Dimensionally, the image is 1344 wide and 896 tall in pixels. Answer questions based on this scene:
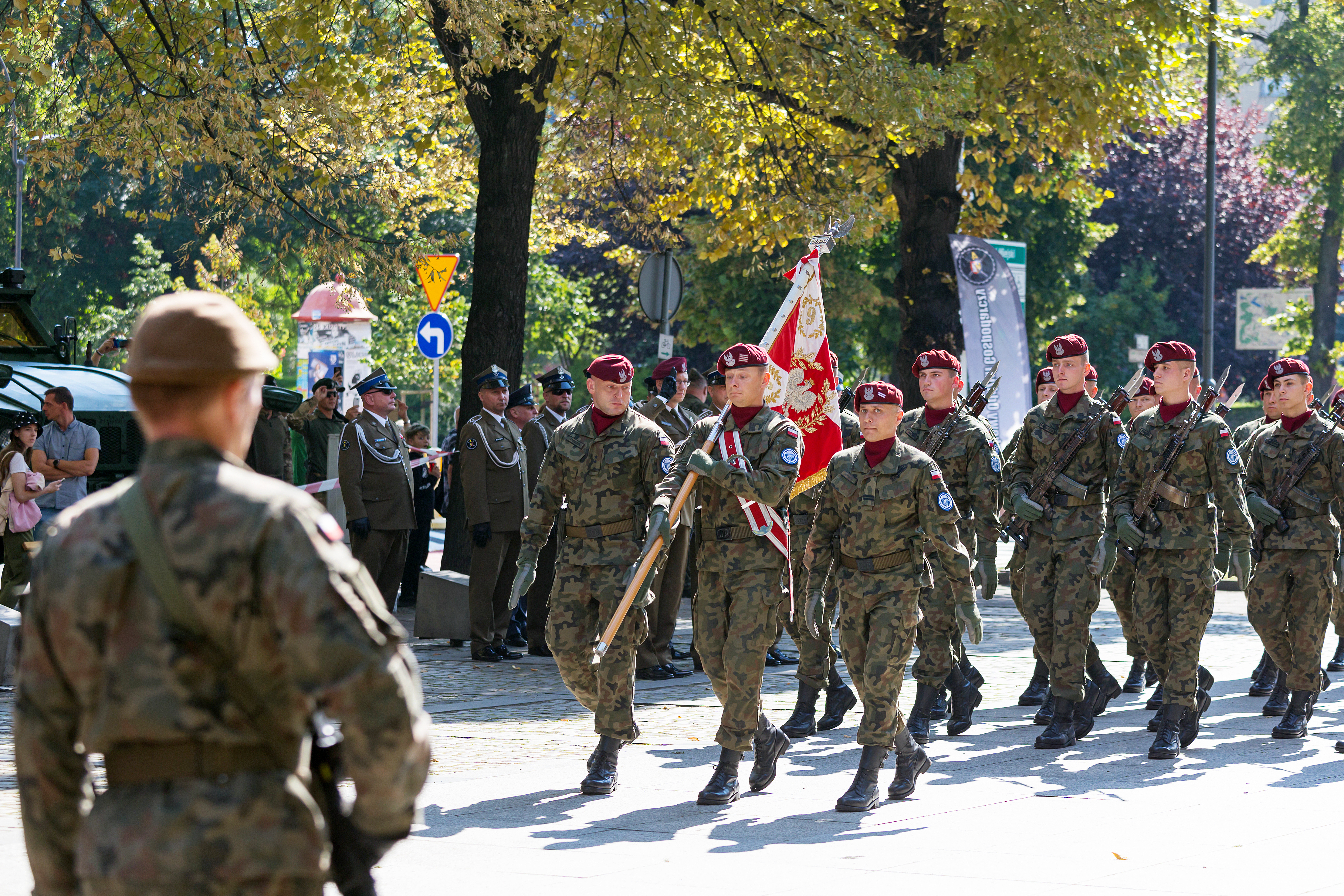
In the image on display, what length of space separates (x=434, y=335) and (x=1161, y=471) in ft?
35.9

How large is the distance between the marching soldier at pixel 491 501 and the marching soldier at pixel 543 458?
0.37ft

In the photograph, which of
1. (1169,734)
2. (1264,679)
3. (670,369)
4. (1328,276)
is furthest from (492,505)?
(1328,276)

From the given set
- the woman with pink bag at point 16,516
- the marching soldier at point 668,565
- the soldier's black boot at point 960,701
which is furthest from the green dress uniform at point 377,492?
the soldier's black boot at point 960,701

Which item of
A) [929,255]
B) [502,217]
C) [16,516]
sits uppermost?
[929,255]

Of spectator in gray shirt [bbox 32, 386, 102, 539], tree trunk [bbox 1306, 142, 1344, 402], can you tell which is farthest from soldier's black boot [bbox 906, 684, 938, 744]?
tree trunk [bbox 1306, 142, 1344, 402]

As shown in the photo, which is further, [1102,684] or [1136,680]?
[1136,680]

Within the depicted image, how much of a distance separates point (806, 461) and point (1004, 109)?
8572 millimetres

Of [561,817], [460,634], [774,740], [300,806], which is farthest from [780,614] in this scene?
[460,634]

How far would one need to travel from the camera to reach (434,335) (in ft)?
61.4

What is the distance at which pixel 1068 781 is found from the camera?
8.06 metres

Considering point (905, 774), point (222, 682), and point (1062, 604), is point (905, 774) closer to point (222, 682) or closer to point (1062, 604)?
point (1062, 604)

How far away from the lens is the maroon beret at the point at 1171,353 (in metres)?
9.29

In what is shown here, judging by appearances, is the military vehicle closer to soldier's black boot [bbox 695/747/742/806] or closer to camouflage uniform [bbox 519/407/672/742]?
camouflage uniform [bbox 519/407/672/742]

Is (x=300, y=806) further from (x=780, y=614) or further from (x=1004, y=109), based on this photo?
(x=1004, y=109)
